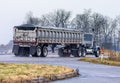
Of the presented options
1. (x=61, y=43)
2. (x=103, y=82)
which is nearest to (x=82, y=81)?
(x=103, y=82)

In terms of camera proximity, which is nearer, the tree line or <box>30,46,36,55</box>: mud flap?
<box>30,46,36,55</box>: mud flap

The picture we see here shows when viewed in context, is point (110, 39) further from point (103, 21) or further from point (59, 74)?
point (59, 74)

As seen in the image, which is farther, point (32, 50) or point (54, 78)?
point (32, 50)

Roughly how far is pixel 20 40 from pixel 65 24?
65654 millimetres

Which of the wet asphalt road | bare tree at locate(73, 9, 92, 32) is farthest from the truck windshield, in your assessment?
bare tree at locate(73, 9, 92, 32)

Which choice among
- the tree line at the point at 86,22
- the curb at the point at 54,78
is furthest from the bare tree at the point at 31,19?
the curb at the point at 54,78

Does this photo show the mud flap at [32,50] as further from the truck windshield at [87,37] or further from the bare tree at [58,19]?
the bare tree at [58,19]

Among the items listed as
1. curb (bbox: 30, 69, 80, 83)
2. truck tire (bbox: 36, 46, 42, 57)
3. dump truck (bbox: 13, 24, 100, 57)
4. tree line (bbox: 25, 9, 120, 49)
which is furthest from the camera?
tree line (bbox: 25, 9, 120, 49)

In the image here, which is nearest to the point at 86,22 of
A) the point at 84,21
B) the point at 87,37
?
the point at 84,21

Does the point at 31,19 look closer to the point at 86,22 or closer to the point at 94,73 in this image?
the point at 86,22

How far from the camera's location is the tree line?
106 m

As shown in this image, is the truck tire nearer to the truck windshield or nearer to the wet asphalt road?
the truck windshield

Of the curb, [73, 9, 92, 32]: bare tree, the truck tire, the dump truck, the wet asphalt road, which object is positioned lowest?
the wet asphalt road

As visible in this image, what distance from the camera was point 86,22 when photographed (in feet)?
351
